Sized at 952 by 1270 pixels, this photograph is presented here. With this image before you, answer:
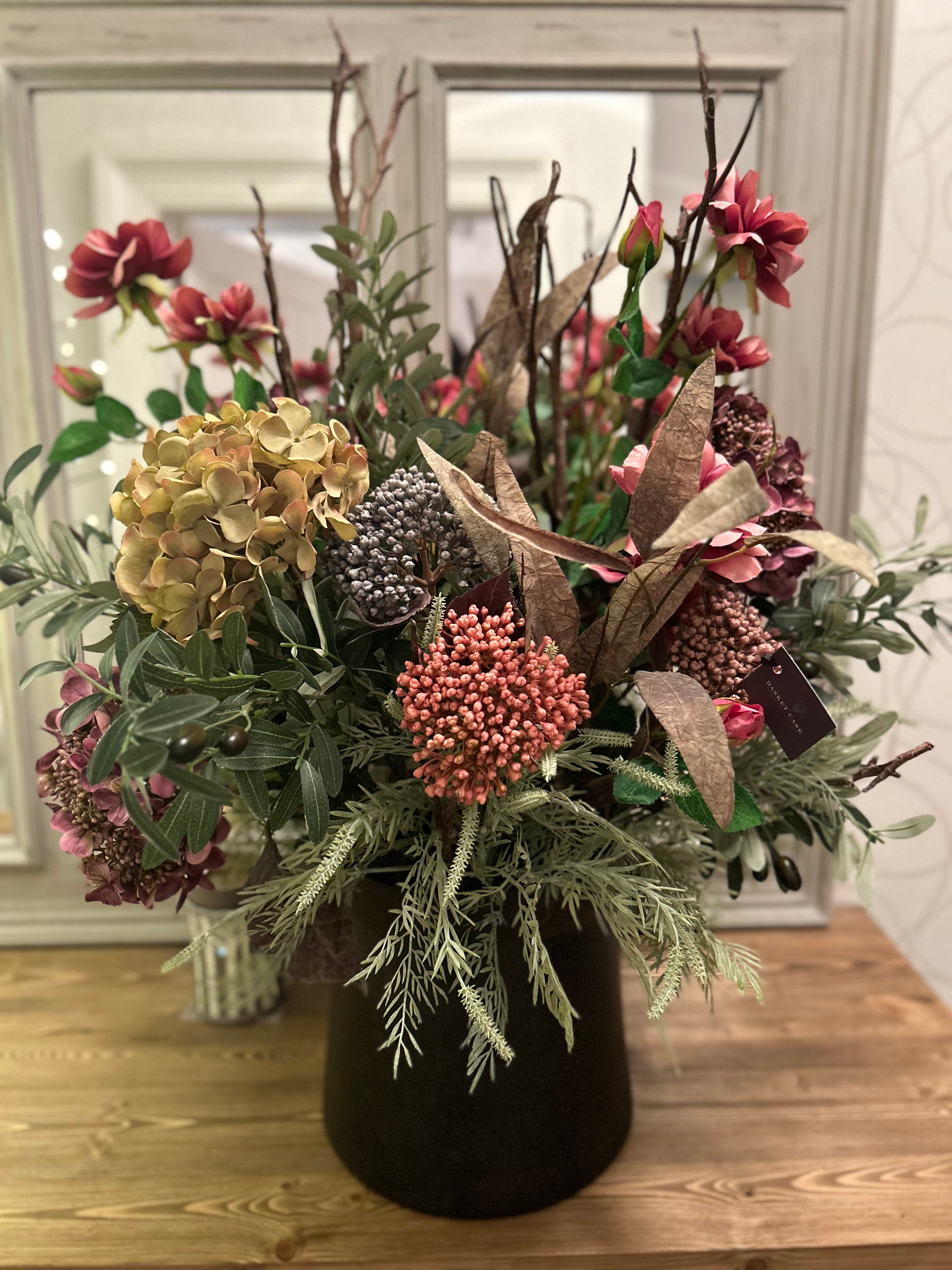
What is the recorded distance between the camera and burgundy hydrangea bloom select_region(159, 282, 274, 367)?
606 mm

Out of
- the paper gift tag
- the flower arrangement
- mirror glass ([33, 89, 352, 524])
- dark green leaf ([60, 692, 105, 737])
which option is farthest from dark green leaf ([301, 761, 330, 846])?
mirror glass ([33, 89, 352, 524])

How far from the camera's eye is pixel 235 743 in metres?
0.38

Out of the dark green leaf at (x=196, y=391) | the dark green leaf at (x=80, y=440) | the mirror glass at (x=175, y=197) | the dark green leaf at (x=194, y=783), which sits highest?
the mirror glass at (x=175, y=197)

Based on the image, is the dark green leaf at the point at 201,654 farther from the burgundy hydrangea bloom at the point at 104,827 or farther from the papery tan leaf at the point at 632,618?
the papery tan leaf at the point at 632,618

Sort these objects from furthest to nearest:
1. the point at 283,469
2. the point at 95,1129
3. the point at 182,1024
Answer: the point at 182,1024 < the point at 95,1129 < the point at 283,469

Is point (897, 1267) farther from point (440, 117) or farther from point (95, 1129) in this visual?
point (440, 117)

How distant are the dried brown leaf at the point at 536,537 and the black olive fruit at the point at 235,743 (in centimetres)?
15

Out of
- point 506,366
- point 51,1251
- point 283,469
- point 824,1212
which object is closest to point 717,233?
point 506,366

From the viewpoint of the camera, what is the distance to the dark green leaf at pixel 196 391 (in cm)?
62

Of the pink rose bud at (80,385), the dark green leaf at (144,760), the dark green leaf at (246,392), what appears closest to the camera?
the dark green leaf at (144,760)

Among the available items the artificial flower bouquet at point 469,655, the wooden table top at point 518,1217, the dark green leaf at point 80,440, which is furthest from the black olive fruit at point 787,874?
the dark green leaf at point 80,440

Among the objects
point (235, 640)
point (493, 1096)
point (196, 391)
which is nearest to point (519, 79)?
point (196, 391)

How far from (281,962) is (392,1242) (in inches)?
9.9

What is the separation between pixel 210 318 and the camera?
0.61 m
